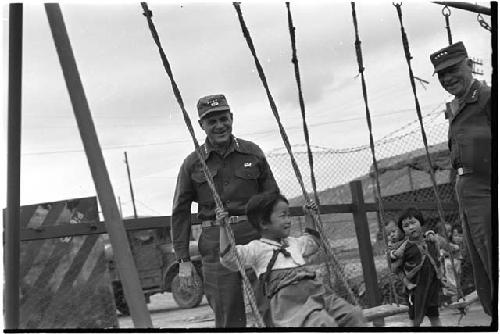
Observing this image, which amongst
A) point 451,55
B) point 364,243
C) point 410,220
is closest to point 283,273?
point 451,55

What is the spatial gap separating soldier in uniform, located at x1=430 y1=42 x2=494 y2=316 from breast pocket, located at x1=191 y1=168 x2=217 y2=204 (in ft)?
4.29

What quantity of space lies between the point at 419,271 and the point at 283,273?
59.5 inches

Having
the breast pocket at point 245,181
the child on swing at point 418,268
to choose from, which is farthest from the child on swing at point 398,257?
the breast pocket at point 245,181

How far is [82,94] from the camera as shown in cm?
363

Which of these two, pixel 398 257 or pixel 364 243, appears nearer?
pixel 398 257

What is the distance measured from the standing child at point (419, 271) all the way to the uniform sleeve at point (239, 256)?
1374 mm

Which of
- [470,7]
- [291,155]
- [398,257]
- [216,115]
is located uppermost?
[470,7]

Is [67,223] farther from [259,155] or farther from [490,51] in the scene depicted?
[490,51]

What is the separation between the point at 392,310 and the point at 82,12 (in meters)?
2.24

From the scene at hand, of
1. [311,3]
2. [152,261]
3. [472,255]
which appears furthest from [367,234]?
[152,261]

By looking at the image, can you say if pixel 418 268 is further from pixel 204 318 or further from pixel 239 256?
pixel 204 318

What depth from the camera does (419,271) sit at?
5121 mm

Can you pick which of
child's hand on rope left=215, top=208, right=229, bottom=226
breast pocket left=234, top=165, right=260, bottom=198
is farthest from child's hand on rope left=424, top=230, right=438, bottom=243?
child's hand on rope left=215, top=208, right=229, bottom=226

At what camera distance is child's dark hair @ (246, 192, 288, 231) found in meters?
4.03
